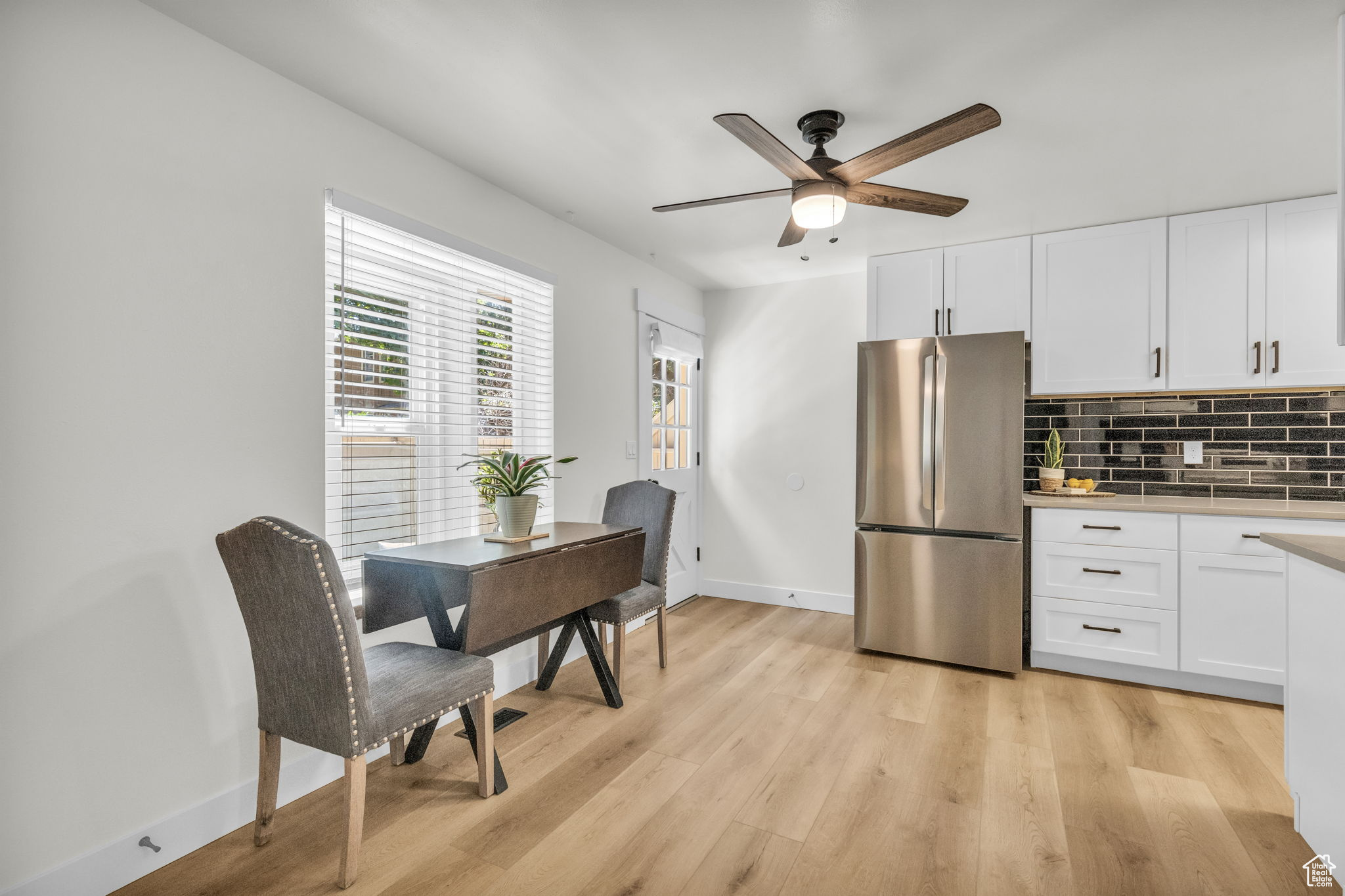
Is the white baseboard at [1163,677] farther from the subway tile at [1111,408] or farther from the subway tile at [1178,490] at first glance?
the subway tile at [1111,408]

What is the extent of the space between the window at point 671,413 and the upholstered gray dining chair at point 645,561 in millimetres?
726

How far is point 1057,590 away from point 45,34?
4104 millimetres

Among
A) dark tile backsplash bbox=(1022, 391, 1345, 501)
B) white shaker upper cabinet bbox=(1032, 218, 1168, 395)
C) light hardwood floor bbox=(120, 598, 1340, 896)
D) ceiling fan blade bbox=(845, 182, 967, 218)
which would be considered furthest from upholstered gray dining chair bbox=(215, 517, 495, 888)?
dark tile backsplash bbox=(1022, 391, 1345, 501)

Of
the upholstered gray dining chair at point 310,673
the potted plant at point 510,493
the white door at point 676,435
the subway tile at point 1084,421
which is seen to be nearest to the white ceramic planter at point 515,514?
the potted plant at point 510,493

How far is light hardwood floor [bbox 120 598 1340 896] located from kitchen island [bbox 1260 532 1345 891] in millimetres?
245

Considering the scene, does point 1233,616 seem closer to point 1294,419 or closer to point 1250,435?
point 1250,435

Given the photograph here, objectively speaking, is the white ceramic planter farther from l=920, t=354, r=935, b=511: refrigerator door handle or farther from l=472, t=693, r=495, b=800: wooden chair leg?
l=920, t=354, r=935, b=511: refrigerator door handle

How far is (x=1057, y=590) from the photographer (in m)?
3.12


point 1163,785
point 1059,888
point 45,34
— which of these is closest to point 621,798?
point 1059,888

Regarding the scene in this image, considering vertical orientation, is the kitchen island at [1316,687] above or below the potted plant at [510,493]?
below

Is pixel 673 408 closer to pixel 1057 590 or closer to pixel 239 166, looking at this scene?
pixel 1057 590

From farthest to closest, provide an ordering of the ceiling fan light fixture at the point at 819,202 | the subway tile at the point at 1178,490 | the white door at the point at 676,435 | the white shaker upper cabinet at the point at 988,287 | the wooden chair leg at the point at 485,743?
1. the white door at the point at 676,435
2. the white shaker upper cabinet at the point at 988,287
3. the subway tile at the point at 1178,490
4. the ceiling fan light fixture at the point at 819,202
5. the wooden chair leg at the point at 485,743

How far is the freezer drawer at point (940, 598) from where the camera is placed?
10.1ft

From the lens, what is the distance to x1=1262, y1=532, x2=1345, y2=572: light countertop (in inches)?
55.5
